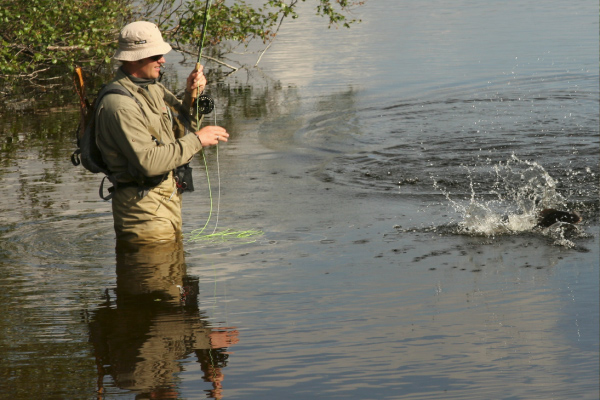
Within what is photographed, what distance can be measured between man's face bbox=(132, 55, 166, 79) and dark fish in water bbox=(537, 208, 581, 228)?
3.02 m

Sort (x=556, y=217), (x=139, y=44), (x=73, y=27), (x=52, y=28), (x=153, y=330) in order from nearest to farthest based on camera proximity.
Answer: (x=153, y=330)
(x=139, y=44)
(x=556, y=217)
(x=52, y=28)
(x=73, y=27)

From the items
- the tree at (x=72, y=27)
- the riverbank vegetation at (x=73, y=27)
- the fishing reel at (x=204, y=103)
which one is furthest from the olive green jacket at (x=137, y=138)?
the tree at (x=72, y=27)

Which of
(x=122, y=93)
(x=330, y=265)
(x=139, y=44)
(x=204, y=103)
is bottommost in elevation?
(x=330, y=265)

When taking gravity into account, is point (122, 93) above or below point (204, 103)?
above

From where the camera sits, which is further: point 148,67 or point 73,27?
point 73,27

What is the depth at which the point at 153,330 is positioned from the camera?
4883mm

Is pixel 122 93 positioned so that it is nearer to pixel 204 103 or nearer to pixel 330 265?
pixel 204 103

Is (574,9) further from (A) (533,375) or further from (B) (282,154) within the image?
(A) (533,375)

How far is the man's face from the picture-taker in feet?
17.8

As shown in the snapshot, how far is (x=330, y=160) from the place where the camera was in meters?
9.37

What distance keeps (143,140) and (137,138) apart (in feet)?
0.14

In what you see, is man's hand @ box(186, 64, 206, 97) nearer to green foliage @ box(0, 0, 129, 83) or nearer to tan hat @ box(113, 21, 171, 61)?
tan hat @ box(113, 21, 171, 61)

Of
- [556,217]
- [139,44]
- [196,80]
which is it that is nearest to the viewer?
[139,44]

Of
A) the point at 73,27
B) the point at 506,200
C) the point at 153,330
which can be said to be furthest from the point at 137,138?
the point at 73,27
